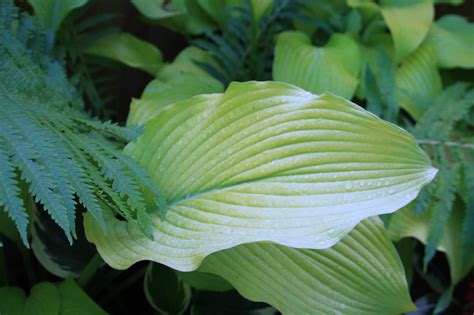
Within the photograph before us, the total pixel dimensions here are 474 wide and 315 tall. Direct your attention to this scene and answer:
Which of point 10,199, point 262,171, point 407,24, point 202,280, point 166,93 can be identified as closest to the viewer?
point 10,199

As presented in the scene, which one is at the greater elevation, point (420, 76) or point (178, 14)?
point (178, 14)

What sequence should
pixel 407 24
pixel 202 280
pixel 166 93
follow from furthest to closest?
pixel 407 24, pixel 166 93, pixel 202 280

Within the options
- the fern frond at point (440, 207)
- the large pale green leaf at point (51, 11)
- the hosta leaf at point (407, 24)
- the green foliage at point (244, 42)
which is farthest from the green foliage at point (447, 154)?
the large pale green leaf at point (51, 11)

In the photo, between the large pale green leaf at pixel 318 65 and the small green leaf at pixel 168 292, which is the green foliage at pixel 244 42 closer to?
the large pale green leaf at pixel 318 65

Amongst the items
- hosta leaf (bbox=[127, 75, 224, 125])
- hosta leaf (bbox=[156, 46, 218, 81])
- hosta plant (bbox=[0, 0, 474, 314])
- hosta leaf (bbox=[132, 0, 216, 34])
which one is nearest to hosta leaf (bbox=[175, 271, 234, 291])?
hosta plant (bbox=[0, 0, 474, 314])

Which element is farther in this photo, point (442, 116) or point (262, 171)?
point (442, 116)

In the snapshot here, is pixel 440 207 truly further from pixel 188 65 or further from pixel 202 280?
pixel 188 65

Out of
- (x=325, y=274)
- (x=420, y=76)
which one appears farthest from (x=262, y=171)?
(x=420, y=76)

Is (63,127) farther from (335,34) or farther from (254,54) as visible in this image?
(335,34)
